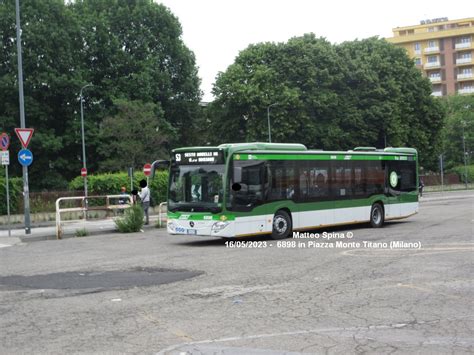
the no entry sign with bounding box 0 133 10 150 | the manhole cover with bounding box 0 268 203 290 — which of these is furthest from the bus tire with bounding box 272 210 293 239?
the no entry sign with bounding box 0 133 10 150

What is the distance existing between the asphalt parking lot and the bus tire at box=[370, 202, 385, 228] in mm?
6052

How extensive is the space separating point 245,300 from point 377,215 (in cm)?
1443

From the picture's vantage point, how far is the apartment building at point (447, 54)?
4451 inches

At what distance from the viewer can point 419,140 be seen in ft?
197

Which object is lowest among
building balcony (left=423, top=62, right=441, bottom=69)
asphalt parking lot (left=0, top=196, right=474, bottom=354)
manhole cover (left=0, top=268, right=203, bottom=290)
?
asphalt parking lot (left=0, top=196, right=474, bottom=354)

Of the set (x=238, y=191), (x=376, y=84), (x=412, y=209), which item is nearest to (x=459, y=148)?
(x=376, y=84)

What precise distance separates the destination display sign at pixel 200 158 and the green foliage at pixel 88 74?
30.8 m

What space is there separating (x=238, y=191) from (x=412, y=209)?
9720 mm

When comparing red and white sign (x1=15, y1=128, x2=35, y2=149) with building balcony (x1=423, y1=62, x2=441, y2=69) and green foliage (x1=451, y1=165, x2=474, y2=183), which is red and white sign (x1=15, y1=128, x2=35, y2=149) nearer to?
green foliage (x1=451, y1=165, x2=474, y2=183)

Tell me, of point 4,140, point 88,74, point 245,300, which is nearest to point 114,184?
point 4,140

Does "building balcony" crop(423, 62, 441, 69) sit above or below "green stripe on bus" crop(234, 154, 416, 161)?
above

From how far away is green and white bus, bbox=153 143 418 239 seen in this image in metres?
17.1

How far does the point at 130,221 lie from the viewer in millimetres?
23469

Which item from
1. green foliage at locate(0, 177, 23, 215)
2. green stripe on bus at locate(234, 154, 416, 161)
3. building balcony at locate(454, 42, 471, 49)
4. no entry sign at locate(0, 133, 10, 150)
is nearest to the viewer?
green stripe on bus at locate(234, 154, 416, 161)
